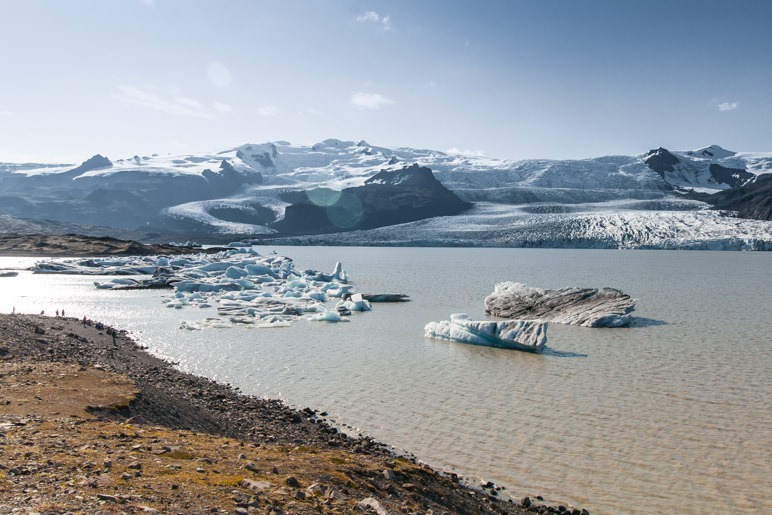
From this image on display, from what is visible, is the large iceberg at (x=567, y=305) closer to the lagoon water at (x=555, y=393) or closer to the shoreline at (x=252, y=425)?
the lagoon water at (x=555, y=393)

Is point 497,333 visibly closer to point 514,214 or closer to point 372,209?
point 514,214

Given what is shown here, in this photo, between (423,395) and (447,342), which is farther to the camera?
(447,342)

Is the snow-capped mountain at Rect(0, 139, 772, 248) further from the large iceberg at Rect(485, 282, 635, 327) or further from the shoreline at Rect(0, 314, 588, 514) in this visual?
the shoreline at Rect(0, 314, 588, 514)

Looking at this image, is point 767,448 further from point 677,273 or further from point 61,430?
point 677,273

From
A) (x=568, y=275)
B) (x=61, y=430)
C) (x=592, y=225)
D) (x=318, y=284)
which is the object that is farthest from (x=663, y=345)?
(x=592, y=225)

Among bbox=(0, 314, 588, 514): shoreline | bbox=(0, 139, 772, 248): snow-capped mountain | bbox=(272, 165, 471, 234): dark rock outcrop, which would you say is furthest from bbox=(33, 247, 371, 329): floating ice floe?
bbox=(272, 165, 471, 234): dark rock outcrop

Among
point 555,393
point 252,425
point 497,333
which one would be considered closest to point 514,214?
point 497,333
